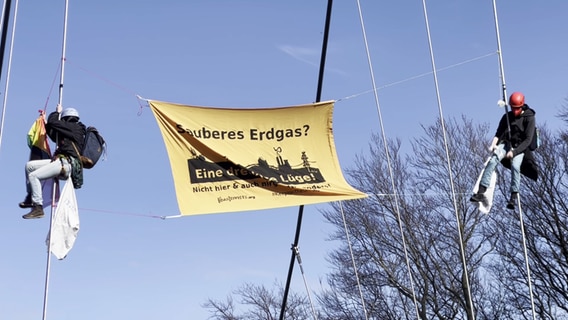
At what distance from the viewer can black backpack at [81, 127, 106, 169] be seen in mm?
9359

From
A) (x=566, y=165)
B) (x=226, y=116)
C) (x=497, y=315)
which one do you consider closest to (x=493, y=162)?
(x=226, y=116)

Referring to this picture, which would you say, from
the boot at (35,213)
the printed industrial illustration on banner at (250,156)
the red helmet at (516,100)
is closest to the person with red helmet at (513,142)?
the red helmet at (516,100)

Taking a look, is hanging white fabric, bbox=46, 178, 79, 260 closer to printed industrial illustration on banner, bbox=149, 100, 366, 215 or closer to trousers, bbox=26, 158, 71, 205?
trousers, bbox=26, 158, 71, 205

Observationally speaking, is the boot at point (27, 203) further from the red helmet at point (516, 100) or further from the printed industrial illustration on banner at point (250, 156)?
the red helmet at point (516, 100)

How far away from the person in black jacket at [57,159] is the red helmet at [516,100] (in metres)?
4.98

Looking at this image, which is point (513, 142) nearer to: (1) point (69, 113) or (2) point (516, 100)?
(2) point (516, 100)

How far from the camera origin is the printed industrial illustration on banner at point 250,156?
1021 cm

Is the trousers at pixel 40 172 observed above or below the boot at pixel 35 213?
above

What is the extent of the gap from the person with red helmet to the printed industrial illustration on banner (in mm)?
1739

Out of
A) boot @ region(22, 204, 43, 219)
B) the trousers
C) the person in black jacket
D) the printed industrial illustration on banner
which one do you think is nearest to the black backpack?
the person in black jacket

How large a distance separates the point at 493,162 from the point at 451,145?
64.8 ft

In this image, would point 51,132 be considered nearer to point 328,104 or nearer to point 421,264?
point 328,104

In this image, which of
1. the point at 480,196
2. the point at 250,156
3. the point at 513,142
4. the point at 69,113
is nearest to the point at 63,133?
the point at 69,113

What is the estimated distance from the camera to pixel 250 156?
10.6 m
